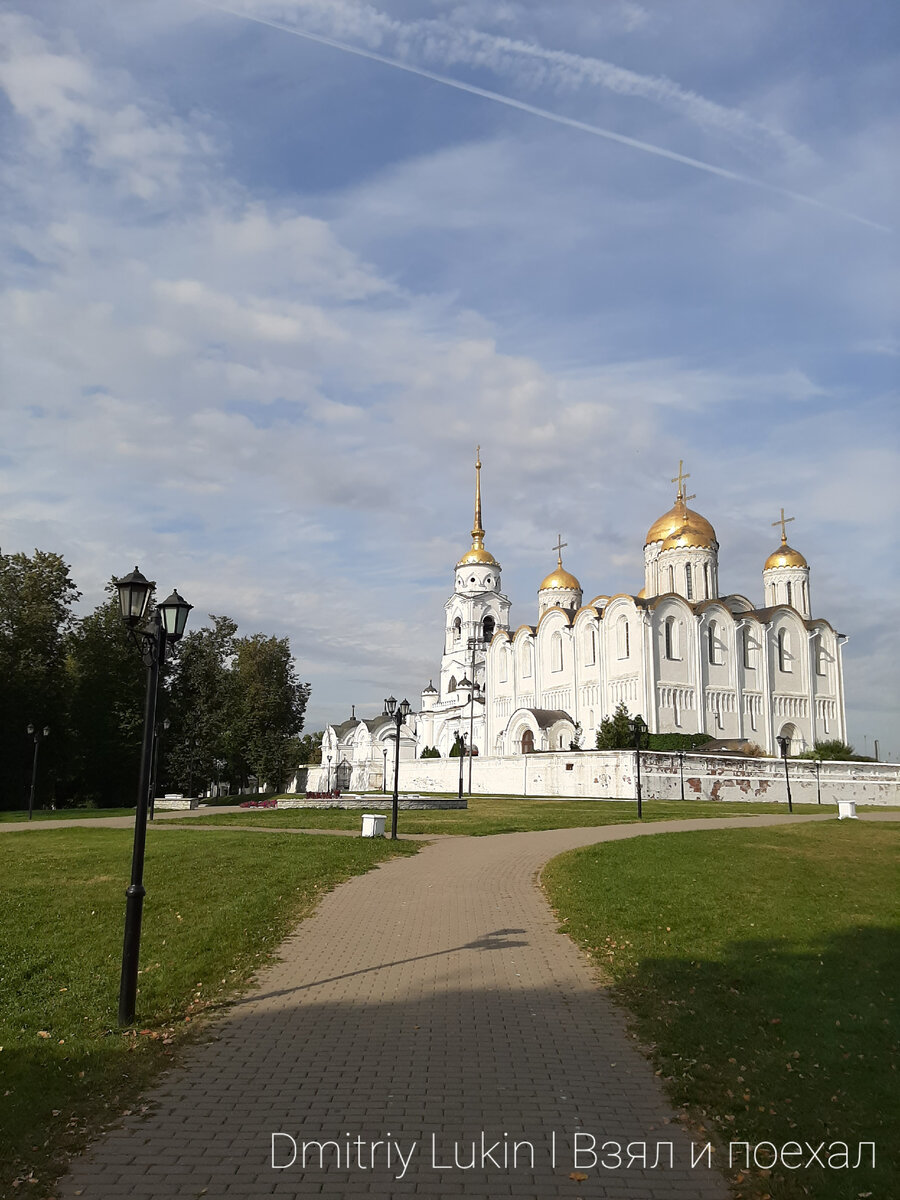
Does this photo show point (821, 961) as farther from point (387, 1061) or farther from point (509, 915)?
point (387, 1061)

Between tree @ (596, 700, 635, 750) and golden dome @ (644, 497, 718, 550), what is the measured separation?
719 inches

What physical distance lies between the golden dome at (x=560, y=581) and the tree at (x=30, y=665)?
129 feet

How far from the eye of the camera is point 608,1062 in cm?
635

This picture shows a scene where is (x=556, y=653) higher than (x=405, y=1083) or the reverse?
higher

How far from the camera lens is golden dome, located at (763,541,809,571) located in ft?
212

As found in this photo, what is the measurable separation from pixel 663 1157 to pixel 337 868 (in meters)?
10.9

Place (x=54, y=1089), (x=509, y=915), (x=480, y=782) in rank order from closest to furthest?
(x=54, y=1089) → (x=509, y=915) → (x=480, y=782)

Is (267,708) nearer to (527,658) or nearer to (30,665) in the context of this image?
(30,665)

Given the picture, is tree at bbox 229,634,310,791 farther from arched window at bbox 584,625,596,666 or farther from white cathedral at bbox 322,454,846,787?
arched window at bbox 584,625,596,666

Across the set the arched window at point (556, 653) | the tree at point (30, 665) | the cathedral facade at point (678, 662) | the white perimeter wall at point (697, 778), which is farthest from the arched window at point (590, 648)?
Result: the tree at point (30, 665)

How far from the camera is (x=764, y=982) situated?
8375 millimetres

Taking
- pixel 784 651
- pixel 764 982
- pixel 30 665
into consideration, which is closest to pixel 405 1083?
pixel 764 982

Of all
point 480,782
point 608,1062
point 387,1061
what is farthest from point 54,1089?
point 480,782

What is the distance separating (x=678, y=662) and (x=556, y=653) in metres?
9.79
